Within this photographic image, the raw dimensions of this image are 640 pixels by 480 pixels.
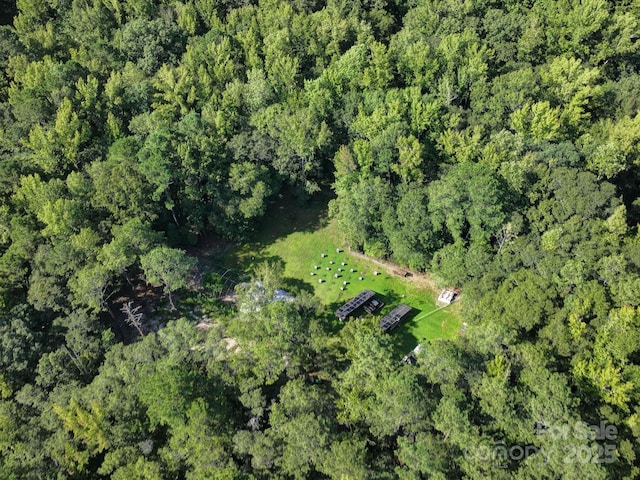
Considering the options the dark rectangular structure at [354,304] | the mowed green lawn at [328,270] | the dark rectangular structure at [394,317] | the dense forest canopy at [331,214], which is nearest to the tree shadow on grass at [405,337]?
the mowed green lawn at [328,270]

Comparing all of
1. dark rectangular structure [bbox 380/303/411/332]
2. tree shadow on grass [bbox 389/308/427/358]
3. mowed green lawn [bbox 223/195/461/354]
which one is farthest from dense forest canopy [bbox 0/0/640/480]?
tree shadow on grass [bbox 389/308/427/358]

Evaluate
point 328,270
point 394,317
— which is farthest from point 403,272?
point 328,270

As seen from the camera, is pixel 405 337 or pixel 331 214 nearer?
pixel 405 337

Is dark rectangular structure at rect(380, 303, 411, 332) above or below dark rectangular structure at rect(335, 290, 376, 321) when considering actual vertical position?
below

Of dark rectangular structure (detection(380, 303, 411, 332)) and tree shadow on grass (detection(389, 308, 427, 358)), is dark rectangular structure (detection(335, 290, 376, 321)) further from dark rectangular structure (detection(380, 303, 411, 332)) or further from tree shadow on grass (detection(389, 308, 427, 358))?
tree shadow on grass (detection(389, 308, 427, 358))

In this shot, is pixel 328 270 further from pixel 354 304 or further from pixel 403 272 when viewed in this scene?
pixel 403 272

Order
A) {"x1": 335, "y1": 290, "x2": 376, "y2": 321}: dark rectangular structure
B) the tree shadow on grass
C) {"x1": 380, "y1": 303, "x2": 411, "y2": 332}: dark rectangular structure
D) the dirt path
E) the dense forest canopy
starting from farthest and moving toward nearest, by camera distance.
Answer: the dirt path
{"x1": 335, "y1": 290, "x2": 376, "y2": 321}: dark rectangular structure
{"x1": 380, "y1": 303, "x2": 411, "y2": 332}: dark rectangular structure
the tree shadow on grass
the dense forest canopy
